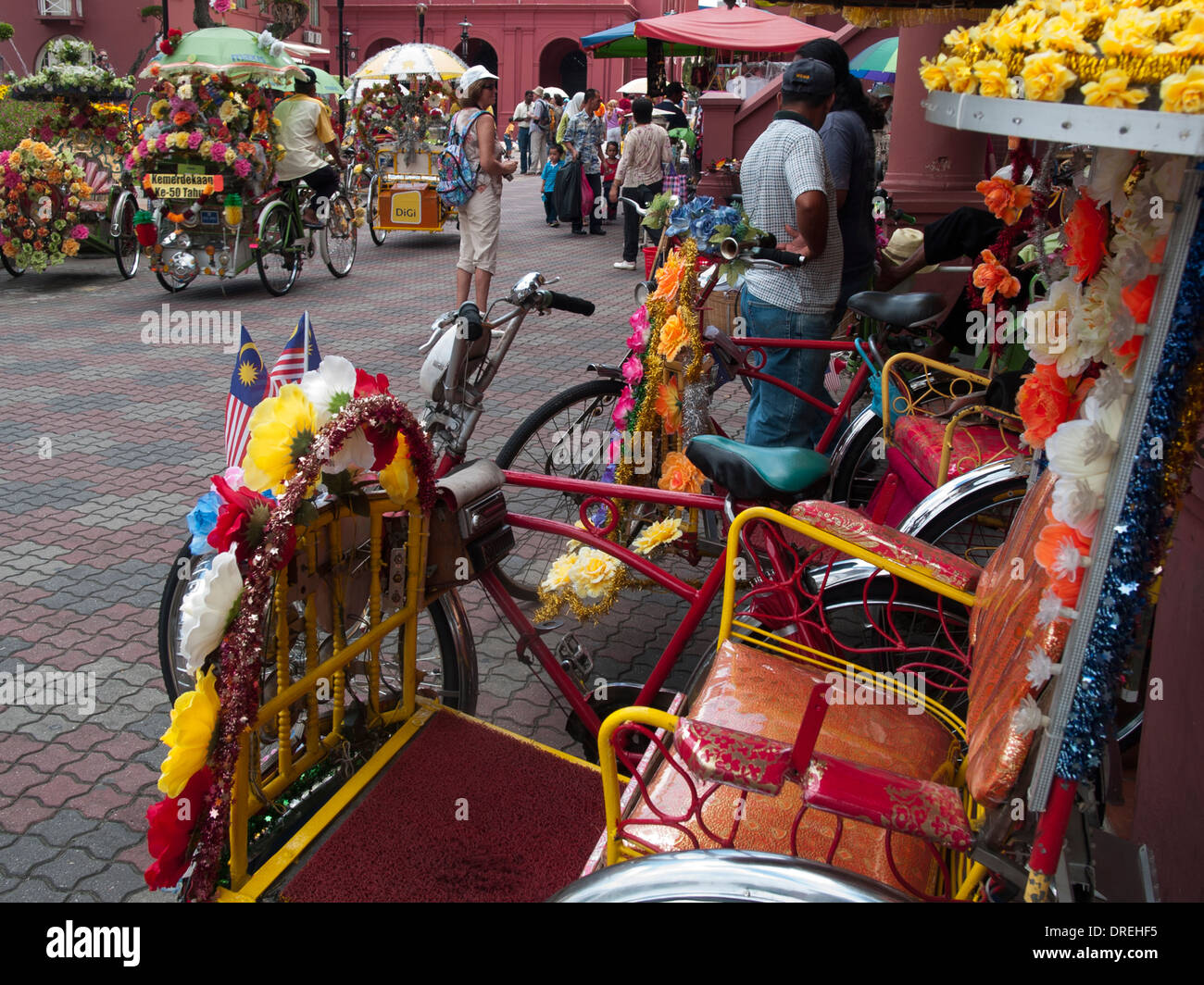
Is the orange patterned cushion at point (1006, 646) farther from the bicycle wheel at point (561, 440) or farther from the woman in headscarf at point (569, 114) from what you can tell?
the woman in headscarf at point (569, 114)

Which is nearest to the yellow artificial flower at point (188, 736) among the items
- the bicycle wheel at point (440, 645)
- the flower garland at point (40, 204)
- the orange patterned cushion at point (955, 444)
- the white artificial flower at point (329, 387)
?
the white artificial flower at point (329, 387)

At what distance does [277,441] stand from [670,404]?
6.73 feet

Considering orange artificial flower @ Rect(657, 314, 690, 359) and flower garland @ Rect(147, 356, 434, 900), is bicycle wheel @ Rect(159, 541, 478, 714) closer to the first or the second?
flower garland @ Rect(147, 356, 434, 900)

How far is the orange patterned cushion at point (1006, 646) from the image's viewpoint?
1.46m

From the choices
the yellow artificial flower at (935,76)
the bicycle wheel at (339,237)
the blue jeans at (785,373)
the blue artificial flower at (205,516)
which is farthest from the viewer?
the bicycle wheel at (339,237)

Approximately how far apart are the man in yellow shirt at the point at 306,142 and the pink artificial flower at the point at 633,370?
7.51 meters

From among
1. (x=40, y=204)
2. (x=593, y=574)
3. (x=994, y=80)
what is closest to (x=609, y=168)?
(x=40, y=204)

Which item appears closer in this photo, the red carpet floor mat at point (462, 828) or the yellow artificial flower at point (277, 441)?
the yellow artificial flower at point (277, 441)

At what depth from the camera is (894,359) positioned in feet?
12.2

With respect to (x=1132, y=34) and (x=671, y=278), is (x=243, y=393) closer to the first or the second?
(x=1132, y=34)

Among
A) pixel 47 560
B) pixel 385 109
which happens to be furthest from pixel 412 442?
pixel 385 109

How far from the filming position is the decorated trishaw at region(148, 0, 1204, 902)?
1264mm
